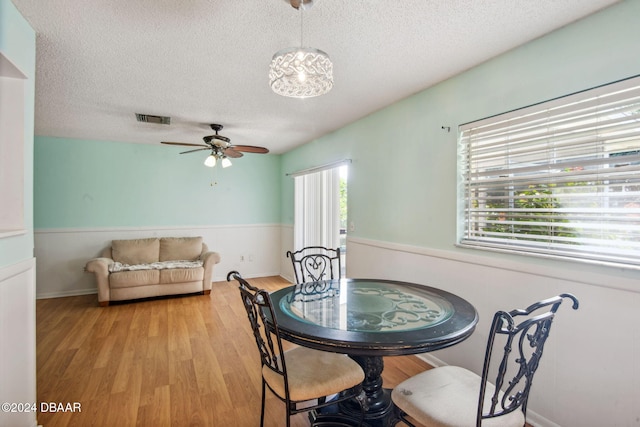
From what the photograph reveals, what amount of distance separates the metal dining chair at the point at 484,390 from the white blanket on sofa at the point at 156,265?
372 cm

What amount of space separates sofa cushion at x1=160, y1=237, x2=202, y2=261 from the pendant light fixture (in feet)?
Result: 12.7

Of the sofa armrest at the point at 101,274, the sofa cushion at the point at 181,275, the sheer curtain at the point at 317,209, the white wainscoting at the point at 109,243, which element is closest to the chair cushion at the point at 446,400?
the sheer curtain at the point at 317,209

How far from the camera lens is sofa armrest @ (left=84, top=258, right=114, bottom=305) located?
3.83 metres

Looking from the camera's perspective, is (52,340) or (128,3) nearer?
(128,3)

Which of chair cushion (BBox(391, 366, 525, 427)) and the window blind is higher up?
the window blind

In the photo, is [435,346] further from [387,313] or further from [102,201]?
[102,201]

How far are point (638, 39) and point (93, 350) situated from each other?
4.34 metres

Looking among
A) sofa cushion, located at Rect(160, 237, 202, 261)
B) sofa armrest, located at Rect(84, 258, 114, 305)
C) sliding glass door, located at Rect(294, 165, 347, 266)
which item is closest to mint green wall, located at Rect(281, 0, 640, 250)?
sliding glass door, located at Rect(294, 165, 347, 266)

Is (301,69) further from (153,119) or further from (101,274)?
(101,274)

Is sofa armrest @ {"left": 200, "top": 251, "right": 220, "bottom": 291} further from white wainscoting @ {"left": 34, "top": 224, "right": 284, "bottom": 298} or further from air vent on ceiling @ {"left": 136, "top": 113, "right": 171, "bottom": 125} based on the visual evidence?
air vent on ceiling @ {"left": 136, "top": 113, "right": 171, "bottom": 125}

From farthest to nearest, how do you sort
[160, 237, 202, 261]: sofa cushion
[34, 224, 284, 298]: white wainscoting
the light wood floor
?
[160, 237, 202, 261]: sofa cushion < [34, 224, 284, 298]: white wainscoting < the light wood floor

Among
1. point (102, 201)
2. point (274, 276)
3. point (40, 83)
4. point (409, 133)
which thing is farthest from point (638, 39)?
point (102, 201)

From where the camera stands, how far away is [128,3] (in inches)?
60.8

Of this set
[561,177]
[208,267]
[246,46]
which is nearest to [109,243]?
[208,267]
